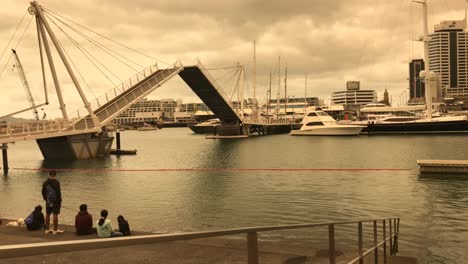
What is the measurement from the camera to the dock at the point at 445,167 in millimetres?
30191

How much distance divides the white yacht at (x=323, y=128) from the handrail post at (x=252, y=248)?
3531 inches

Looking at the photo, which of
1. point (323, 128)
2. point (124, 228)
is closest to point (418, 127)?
point (323, 128)

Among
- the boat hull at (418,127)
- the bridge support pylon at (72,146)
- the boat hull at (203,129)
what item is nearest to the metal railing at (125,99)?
the bridge support pylon at (72,146)

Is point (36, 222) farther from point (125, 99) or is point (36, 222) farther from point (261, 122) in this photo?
point (261, 122)

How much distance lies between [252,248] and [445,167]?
31.1 meters

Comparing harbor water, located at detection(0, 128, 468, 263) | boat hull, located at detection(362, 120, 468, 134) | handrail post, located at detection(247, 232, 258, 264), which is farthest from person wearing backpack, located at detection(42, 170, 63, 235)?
boat hull, located at detection(362, 120, 468, 134)

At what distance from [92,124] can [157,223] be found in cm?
3236

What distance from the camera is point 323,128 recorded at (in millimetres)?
93250

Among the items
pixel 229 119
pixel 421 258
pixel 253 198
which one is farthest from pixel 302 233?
pixel 229 119

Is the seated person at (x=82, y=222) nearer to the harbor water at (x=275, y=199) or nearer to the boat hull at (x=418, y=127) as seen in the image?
the harbor water at (x=275, y=199)

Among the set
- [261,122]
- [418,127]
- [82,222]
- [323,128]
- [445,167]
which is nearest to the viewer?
[82,222]

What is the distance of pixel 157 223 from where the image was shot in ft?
59.0

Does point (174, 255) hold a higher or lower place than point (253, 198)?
higher

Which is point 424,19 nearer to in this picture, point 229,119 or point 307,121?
point 307,121
